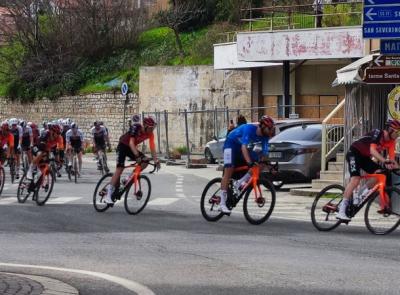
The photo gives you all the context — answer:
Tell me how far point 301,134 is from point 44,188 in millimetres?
7299

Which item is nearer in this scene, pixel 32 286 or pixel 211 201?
pixel 32 286

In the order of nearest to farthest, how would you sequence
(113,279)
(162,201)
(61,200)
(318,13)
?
(113,279)
(61,200)
(162,201)
(318,13)

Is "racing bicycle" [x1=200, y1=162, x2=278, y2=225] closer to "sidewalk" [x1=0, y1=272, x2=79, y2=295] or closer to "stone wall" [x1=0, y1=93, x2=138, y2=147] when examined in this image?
"sidewalk" [x1=0, y1=272, x2=79, y2=295]

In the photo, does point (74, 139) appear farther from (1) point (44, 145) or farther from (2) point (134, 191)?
(2) point (134, 191)

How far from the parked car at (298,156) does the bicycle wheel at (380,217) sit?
8955 mm

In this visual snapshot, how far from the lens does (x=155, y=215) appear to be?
1748 cm

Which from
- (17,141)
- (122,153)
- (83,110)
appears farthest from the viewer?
(83,110)

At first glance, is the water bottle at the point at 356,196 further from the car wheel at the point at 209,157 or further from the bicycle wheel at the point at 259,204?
the car wheel at the point at 209,157

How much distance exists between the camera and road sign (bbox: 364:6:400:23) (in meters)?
17.2

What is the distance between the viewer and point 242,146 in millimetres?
15594

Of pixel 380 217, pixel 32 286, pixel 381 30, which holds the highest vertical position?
pixel 381 30

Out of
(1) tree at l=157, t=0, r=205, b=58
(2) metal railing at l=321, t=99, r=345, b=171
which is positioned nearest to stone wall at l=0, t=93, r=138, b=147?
(1) tree at l=157, t=0, r=205, b=58

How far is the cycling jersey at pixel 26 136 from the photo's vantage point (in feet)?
97.7

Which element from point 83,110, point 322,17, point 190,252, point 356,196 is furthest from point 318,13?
point 190,252
